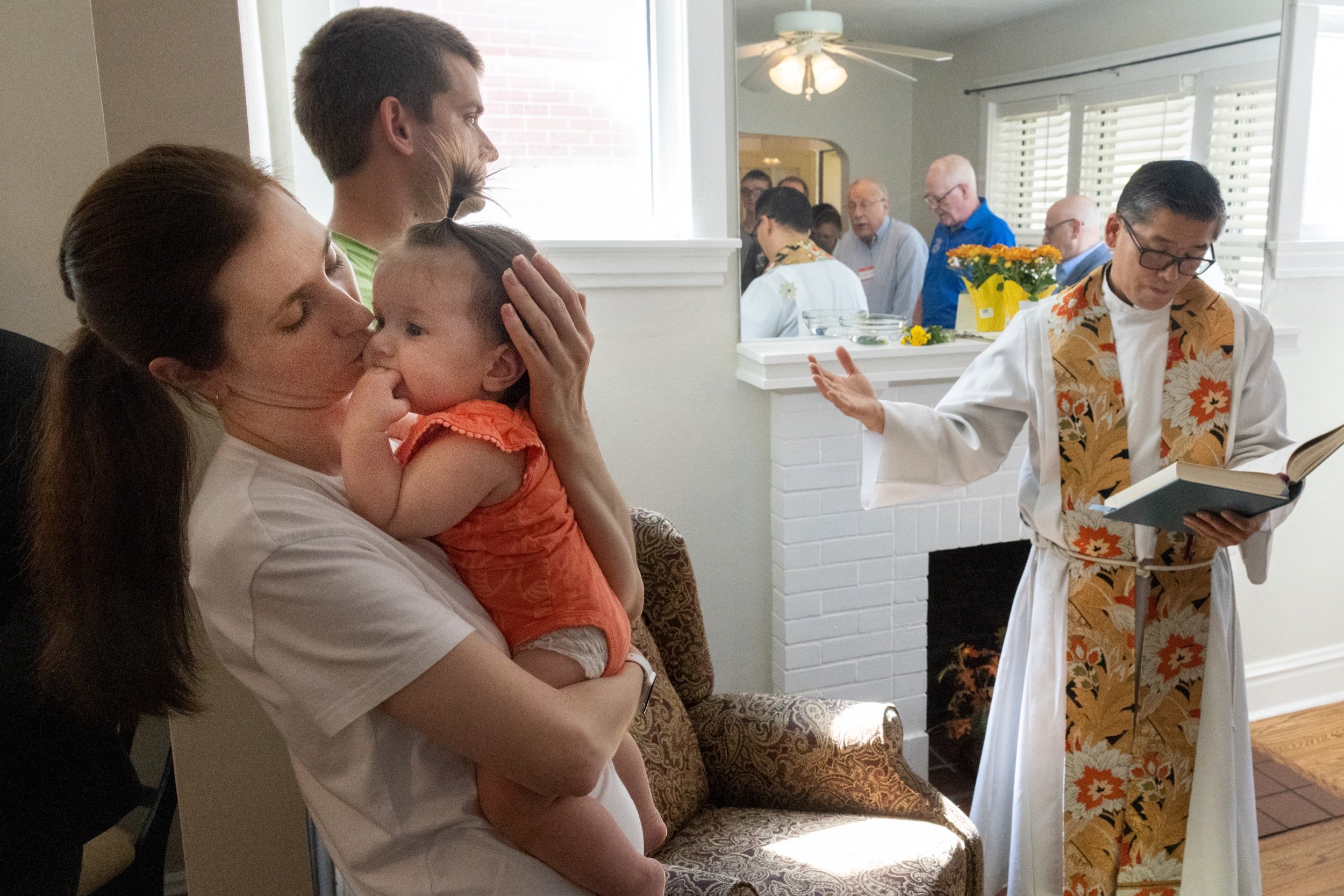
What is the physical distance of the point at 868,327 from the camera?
9.09 ft

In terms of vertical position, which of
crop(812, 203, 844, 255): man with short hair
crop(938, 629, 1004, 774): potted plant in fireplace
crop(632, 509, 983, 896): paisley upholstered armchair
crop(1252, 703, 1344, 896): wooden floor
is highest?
Answer: crop(812, 203, 844, 255): man with short hair

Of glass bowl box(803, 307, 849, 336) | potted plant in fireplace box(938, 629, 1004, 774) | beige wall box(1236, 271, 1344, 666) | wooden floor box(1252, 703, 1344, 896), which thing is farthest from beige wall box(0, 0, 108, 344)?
beige wall box(1236, 271, 1344, 666)

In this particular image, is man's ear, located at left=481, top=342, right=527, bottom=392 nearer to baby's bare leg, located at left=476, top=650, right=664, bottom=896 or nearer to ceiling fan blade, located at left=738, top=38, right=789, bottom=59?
baby's bare leg, located at left=476, top=650, right=664, bottom=896

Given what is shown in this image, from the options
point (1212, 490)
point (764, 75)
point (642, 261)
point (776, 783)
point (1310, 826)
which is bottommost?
point (1310, 826)

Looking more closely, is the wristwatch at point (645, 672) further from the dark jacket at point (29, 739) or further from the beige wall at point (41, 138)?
the beige wall at point (41, 138)

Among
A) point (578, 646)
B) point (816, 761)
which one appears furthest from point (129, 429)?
point (816, 761)

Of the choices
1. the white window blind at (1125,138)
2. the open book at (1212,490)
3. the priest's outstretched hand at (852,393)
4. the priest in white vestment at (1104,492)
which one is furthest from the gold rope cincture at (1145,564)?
the white window blind at (1125,138)

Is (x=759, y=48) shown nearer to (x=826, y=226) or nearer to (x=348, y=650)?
(x=826, y=226)

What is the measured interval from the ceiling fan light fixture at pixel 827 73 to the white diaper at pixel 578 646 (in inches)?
84.0

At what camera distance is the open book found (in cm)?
170

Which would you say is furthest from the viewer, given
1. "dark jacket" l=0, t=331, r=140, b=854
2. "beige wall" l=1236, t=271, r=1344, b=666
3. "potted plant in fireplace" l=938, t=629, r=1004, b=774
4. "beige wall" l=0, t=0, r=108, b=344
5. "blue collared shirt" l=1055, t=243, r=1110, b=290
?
"beige wall" l=1236, t=271, r=1344, b=666

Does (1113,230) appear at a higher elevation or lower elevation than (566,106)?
lower

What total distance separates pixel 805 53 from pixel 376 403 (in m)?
2.15

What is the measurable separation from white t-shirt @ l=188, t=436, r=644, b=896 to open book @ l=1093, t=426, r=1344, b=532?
4.25 ft
